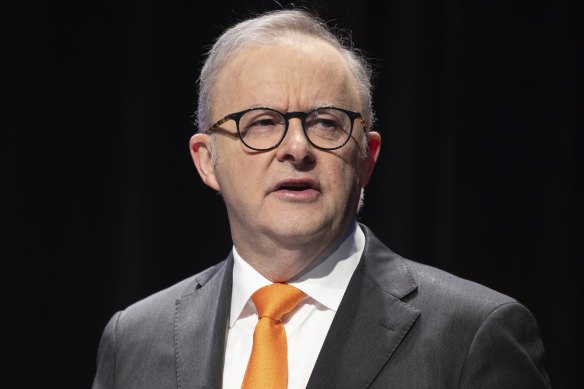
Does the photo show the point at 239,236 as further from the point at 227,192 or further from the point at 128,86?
the point at 128,86

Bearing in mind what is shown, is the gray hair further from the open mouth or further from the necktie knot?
the necktie knot

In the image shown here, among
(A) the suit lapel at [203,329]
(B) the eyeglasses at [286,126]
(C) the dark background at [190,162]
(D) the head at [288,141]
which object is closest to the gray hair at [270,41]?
(D) the head at [288,141]

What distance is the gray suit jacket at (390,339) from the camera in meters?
1.49

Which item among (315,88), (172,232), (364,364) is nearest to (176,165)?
(172,232)

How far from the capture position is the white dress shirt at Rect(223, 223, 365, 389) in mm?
1621

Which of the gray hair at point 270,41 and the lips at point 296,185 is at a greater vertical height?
the gray hair at point 270,41

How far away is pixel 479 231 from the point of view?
8.36 ft

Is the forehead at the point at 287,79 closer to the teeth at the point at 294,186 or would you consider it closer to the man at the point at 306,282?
the man at the point at 306,282

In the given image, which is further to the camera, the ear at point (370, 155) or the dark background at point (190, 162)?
the dark background at point (190, 162)

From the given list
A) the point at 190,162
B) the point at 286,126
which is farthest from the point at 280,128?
the point at 190,162

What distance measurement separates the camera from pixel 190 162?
2717 millimetres

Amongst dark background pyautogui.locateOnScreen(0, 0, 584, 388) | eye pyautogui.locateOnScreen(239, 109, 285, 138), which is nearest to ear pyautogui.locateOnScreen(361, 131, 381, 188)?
eye pyautogui.locateOnScreen(239, 109, 285, 138)

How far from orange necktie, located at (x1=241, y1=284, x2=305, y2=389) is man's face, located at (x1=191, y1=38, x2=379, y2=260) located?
0.36 feet

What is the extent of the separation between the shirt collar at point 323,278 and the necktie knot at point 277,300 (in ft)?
0.07
